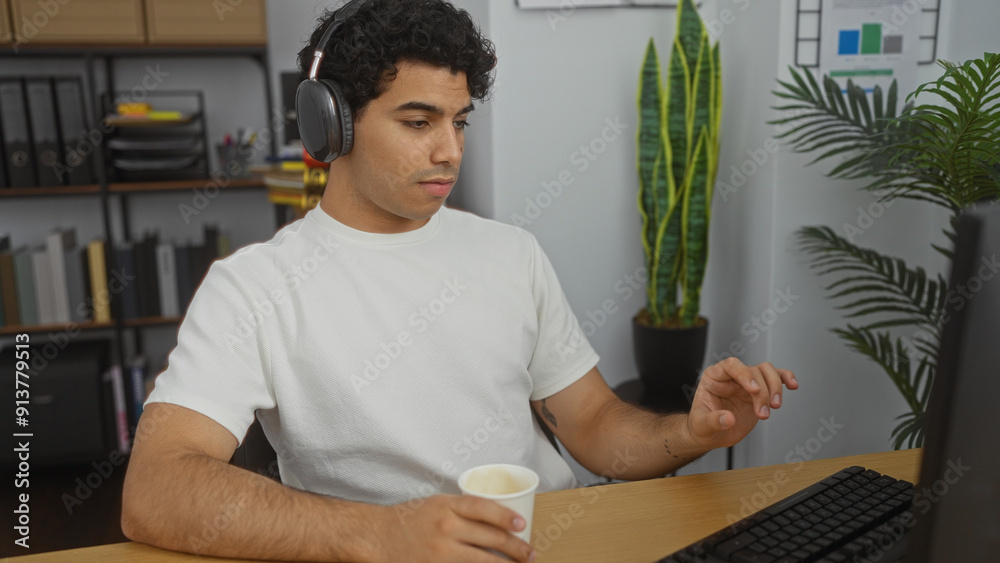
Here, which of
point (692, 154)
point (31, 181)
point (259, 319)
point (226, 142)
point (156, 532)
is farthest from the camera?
point (226, 142)

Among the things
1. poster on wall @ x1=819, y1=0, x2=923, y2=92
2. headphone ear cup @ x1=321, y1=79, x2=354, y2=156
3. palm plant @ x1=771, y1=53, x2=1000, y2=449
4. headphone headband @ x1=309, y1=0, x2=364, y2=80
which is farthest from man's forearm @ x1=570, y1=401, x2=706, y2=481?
poster on wall @ x1=819, y1=0, x2=923, y2=92

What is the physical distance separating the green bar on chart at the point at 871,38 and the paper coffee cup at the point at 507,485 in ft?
5.31

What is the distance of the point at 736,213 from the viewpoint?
2066 millimetres

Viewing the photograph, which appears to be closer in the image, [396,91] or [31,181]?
[396,91]

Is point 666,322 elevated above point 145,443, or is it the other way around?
point 145,443

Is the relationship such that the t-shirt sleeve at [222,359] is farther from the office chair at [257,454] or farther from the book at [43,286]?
the book at [43,286]

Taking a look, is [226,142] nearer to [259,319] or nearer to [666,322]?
[666,322]

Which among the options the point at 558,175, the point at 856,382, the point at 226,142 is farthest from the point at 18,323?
the point at 856,382

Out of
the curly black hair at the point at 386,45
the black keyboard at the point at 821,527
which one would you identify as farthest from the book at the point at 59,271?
the black keyboard at the point at 821,527

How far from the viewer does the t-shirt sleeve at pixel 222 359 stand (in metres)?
0.97

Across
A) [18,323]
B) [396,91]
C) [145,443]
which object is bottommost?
[18,323]

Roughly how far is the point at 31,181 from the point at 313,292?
7.51ft

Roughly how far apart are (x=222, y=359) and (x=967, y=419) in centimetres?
87

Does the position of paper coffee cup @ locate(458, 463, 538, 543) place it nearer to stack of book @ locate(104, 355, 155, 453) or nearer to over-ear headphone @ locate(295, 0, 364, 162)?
over-ear headphone @ locate(295, 0, 364, 162)
